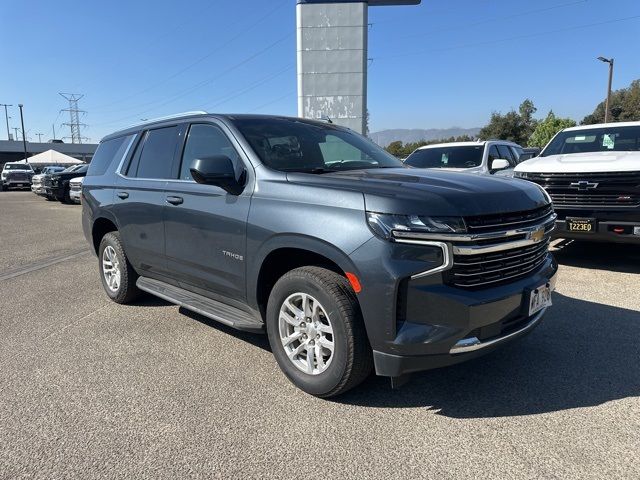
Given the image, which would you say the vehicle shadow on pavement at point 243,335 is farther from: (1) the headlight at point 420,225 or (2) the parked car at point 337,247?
(1) the headlight at point 420,225

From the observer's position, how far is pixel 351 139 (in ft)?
15.2

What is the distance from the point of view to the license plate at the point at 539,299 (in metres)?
3.11

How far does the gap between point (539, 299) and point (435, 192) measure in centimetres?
106

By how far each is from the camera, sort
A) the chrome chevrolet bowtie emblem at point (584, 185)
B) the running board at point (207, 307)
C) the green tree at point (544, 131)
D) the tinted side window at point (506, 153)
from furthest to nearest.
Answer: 1. the green tree at point (544, 131)
2. the tinted side window at point (506, 153)
3. the chrome chevrolet bowtie emblem at point (584, 185)
4. the running board at point (207, 307)

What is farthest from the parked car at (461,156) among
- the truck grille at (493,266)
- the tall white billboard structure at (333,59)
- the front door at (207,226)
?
the tall white billboard structure at (333,59)

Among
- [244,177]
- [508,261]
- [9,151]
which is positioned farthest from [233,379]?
[9,151]

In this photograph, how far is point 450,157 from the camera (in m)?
10.5

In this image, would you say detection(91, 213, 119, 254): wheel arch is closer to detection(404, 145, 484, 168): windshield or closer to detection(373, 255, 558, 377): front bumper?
detection(373, 255, 558, 377): front bumper

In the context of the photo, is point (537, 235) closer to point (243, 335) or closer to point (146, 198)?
point (243, 335)

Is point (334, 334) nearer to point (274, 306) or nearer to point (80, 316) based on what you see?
point (274, 306)

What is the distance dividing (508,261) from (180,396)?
2.32m

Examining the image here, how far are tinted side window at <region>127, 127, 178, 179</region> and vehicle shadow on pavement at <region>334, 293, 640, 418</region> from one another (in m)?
2.69

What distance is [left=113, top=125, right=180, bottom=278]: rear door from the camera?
448 cm

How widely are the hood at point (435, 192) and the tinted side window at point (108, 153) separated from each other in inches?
109
